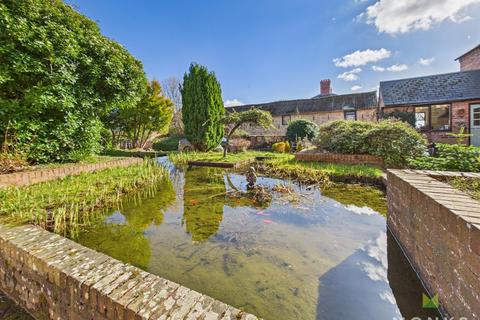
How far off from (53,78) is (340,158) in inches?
314

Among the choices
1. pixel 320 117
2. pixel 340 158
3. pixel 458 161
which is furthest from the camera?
pixel 320 117

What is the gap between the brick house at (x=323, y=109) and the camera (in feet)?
59.5

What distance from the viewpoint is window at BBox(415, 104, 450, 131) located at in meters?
12.4

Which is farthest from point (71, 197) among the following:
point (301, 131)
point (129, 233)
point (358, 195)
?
point (301, 131)

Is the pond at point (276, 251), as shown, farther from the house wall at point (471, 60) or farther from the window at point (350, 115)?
the house wall at point (471, 60)

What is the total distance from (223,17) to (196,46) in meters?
4.02

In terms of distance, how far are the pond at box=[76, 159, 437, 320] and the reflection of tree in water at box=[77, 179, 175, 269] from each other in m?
0.01

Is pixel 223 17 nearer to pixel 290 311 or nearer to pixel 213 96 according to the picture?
pixel 213 96

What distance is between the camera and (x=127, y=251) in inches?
89.0

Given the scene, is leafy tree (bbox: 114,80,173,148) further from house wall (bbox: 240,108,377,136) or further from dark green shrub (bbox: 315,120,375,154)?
dark green shrub (bbox: 315,120,375,154)

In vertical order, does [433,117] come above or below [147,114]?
below

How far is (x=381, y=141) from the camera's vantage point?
21.0 ft

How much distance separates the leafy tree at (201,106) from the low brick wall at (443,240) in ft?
32.8

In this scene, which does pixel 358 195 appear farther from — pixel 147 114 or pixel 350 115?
pixel 350 115
